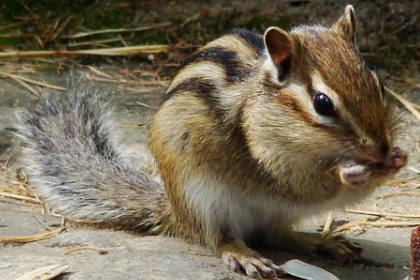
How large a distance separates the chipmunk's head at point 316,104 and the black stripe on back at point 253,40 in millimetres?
156

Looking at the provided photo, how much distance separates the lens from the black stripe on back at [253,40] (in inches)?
138

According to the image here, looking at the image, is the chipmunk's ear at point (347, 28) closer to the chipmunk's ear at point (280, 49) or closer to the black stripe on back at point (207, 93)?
the chipmunk's ear at point (280, 49)

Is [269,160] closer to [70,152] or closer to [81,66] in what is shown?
[70,152]

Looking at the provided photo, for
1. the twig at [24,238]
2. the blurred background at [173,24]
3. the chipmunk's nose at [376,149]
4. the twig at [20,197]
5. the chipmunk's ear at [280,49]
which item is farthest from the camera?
the blurred background at [173,24]

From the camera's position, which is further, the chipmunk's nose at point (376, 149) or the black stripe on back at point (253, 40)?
the black stripe on back at point (253, 40)

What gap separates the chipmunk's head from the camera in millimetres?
2980

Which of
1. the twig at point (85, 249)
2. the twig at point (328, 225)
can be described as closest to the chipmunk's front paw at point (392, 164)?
the twig at point (328, 225)

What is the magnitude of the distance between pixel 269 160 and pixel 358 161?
1.16 feet

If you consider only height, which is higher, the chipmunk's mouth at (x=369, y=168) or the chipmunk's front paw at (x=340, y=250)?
the chipmunk's mouth at (x=369, y=168)

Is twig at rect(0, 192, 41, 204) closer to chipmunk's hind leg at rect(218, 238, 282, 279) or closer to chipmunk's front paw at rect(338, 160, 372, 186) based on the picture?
chipmunk's hind leg at rect(218, 238, 282, 279)

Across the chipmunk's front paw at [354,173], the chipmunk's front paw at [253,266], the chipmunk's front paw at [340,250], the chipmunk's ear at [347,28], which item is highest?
the chipmunk's ear at [347,28]

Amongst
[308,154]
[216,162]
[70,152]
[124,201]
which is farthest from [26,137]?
[308,154]

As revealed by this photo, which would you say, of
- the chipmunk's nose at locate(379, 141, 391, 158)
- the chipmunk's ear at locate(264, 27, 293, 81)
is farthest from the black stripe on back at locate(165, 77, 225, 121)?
the chipmunk's nose at locate(379, 141, 391, 158)

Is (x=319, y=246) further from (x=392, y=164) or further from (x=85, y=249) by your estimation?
(x=85, y=249)
